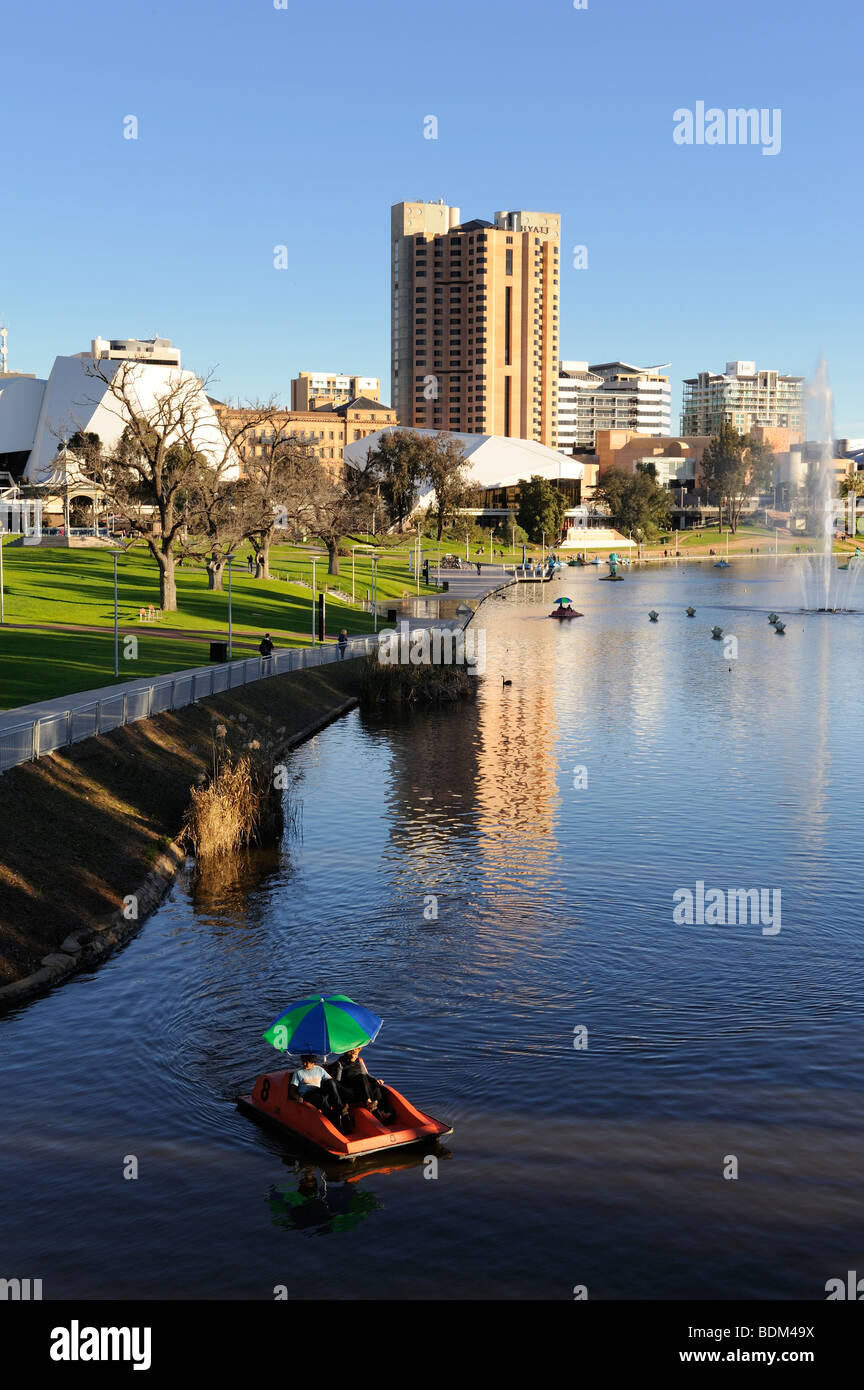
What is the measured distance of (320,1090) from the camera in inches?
744

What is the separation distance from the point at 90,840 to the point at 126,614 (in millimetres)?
42641

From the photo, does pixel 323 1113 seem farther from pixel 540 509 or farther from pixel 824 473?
pixel 540 509

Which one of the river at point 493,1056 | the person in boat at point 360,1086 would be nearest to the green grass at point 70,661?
the river at point 493,1056

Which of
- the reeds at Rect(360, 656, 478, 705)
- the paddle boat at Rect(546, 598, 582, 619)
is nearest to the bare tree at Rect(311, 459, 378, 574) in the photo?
the paddle boat at Rect(546, 598, 582, 619)

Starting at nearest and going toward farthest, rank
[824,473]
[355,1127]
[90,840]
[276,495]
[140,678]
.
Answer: [355,1127] < [90,840] < [140,678] < [276,495] < [824,473]

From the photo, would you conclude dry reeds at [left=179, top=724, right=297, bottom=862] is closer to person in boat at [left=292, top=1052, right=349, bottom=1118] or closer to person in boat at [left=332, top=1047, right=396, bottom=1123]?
person in boat at [left=292, top=1052, right=349, bottom=1118]

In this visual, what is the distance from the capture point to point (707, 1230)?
1661 centimetres

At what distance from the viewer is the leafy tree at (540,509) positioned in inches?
7510

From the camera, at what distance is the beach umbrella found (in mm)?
18531

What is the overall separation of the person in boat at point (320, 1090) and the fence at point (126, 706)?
45.3ft

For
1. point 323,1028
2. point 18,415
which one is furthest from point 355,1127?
point 18,415
